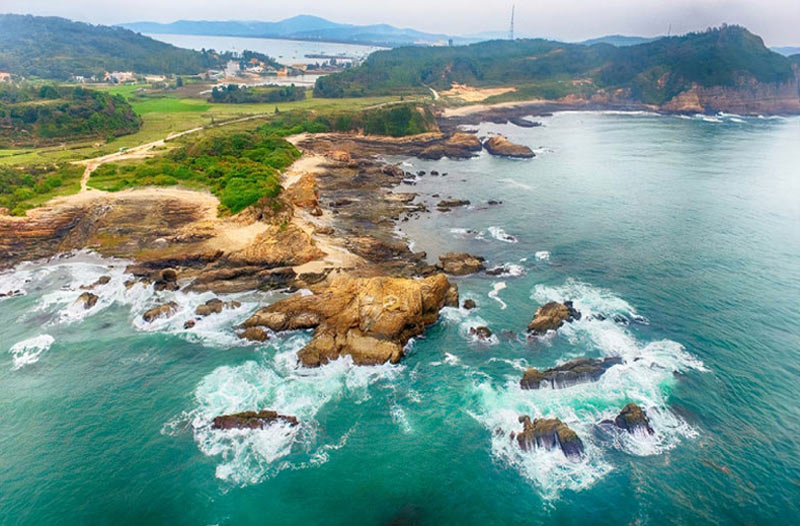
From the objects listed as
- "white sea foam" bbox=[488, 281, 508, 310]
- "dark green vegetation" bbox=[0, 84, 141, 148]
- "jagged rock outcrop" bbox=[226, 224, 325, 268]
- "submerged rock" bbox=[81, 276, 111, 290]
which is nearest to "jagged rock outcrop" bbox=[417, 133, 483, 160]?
"jagged rock outcrop" bbox=[226, 224, 325, 268]

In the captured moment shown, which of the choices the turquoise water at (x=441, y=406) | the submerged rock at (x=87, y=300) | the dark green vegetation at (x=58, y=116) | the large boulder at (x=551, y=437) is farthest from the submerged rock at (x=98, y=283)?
the dark green vegetation at (x=58, y=116)

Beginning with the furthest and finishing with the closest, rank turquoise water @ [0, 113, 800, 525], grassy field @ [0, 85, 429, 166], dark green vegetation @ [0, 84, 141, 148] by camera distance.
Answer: dark green vegetation @ [0, 84, 141, 148] < grassy field @ [0, 85, 429, 166] < turquoise water @ [0, 113, 800, 525]

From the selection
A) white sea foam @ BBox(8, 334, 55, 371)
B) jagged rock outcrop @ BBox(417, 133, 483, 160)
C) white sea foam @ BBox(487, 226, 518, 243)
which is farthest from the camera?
jagged rock outcrop @ BBox(417, 133, 483, 160)

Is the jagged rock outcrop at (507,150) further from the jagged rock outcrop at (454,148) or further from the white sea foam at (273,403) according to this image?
the white sea foam at (273,403)

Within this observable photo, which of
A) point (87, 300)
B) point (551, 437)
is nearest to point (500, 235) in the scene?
point (551, 437)

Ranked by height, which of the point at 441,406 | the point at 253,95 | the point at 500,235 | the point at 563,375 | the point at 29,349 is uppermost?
the point at 253,95

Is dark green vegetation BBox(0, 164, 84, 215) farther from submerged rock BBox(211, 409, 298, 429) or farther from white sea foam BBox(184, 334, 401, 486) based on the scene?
submerged rock BBox(211, 409, 298, 429)

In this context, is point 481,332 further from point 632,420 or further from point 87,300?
point 87,300
